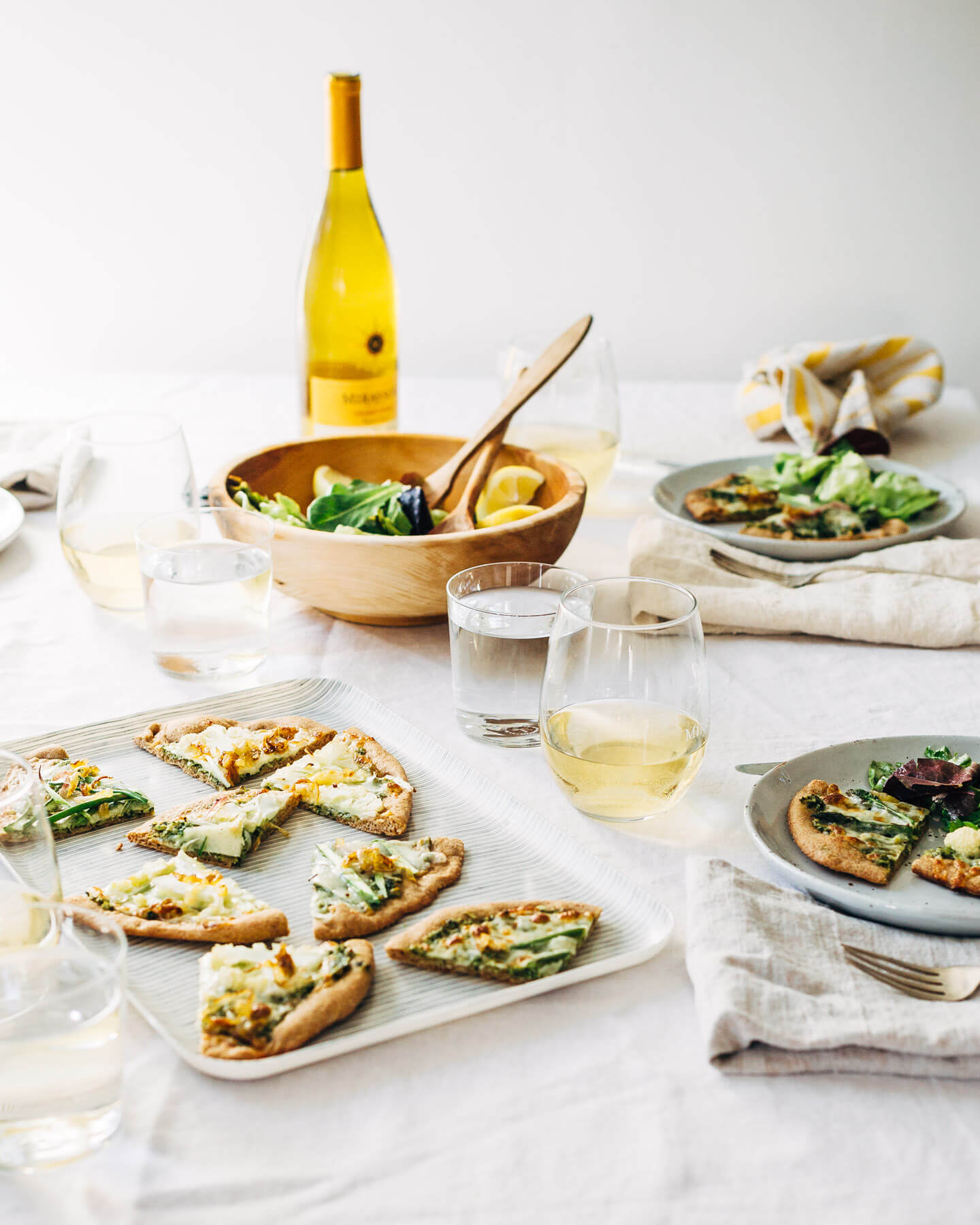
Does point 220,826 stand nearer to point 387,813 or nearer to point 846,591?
point 387,813

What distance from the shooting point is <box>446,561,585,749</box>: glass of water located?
1050 mm

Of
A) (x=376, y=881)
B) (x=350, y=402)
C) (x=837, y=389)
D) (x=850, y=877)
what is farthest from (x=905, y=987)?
(x=837, y=389)

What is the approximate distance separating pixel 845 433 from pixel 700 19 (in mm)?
1172

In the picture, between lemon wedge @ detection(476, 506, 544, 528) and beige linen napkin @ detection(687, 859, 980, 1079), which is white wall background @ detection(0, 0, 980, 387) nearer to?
lemon wedge @ detection(476, 506, 544, 528)

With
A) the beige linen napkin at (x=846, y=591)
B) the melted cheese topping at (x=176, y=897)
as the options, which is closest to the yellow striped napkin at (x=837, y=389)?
the beige linen napkin at (x=846, y=591)

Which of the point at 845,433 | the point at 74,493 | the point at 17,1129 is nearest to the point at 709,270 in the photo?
the point at 845,433

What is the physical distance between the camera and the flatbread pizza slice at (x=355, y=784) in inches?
36.4

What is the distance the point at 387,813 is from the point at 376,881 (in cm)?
10

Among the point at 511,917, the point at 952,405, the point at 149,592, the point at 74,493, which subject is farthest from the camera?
the point at 952,405

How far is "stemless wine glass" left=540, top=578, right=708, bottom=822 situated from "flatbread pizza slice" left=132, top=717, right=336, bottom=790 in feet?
0.76

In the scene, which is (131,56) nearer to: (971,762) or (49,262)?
(49,262)

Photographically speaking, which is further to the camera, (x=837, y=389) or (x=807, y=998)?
(x=837, y=389)

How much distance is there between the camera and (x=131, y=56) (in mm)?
2707

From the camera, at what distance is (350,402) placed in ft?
5.58
